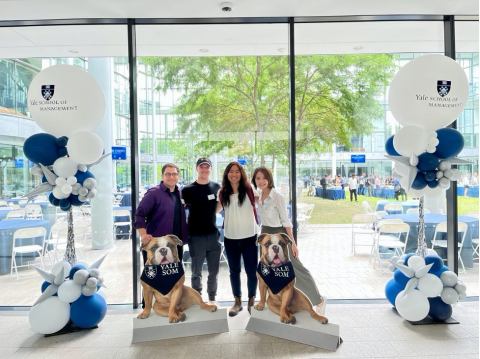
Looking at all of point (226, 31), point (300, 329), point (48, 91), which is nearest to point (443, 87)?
point (226, 31)

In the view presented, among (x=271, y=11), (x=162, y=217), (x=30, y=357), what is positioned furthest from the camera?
(x=271, y=11)

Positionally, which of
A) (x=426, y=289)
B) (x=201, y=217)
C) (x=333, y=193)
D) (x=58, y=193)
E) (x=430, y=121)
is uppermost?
(x=430, y=121)

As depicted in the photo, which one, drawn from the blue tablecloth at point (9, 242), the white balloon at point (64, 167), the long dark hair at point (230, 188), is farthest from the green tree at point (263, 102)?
the blue tablecloth at point (9, 242)

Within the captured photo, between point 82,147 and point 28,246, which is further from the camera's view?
point 28,246

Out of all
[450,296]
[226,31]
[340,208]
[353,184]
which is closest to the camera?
[450,296]

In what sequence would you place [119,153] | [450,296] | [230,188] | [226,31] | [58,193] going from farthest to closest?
[119,153] → [226,31] → [230,188] → [450,296] → [58,193]

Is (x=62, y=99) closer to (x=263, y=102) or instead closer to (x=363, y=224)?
(x=263, y=102)

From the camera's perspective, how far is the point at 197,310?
9.27 feet

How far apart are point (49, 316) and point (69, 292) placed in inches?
9.7

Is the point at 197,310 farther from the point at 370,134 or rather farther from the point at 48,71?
the point at 370,134

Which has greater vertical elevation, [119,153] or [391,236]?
[119,153]

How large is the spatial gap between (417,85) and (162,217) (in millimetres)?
2535

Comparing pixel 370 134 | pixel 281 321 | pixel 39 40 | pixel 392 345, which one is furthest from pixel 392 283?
pixel 39 40

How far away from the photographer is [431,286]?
9.37 feet
